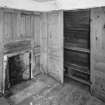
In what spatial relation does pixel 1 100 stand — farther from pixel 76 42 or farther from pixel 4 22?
pixel 76 42

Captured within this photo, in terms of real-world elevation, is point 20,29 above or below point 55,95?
above

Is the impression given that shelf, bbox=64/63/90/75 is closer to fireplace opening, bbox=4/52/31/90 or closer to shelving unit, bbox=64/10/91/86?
shelving unit, bbox=64/10/91/86

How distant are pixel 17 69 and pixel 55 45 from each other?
1.21 m

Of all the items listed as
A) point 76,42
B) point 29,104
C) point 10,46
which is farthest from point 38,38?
point 29,104

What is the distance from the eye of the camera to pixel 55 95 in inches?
95.0

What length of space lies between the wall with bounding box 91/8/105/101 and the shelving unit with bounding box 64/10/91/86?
0.85 ft

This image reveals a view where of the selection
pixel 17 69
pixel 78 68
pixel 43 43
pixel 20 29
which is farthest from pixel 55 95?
pixel 20 29

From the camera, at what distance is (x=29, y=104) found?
6.99 ft

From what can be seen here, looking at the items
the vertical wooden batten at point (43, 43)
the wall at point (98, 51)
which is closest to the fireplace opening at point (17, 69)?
the vertical wooden batten at point (43, 43)

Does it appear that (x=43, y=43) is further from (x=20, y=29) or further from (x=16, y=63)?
(x=16, y=63)

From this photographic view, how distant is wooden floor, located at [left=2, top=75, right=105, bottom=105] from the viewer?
2191mm

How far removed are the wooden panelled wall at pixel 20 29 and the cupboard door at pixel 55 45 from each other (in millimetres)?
400

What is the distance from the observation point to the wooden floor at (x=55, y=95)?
2.19 metres

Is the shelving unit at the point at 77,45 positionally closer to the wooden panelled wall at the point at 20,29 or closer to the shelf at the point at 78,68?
the shelf at the point at 78,68
